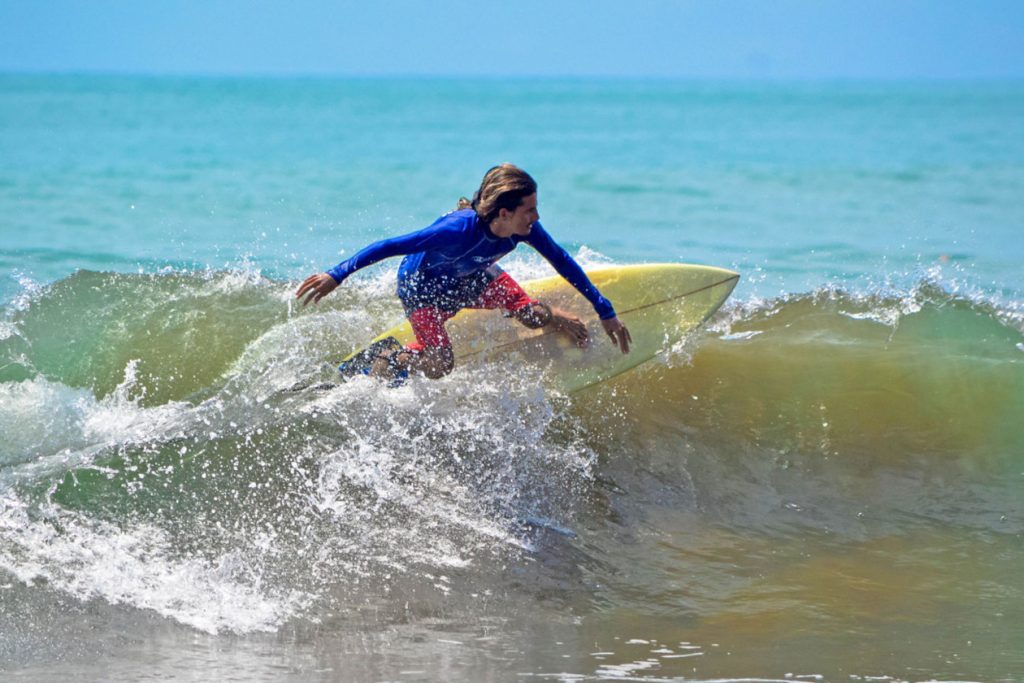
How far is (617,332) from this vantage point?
204 inches

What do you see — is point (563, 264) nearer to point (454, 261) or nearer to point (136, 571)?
point (454, 261)

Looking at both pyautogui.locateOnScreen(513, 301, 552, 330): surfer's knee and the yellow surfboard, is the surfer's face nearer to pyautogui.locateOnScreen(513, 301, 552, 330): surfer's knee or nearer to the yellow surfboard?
pyautogui.locateOnScreen(513, 301, 552, 330): surfer's knee

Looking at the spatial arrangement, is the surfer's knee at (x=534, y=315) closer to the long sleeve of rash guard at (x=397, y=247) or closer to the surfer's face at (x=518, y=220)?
the surfer's face at (x=518, y=220)

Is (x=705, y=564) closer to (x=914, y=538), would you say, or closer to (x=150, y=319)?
(x=914, y=538)

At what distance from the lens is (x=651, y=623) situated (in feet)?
12.7

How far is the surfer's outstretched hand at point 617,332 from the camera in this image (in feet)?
16.8

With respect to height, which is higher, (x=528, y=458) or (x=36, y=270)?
(x=36, y=270)

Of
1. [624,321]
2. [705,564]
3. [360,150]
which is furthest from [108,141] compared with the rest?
[705,564]

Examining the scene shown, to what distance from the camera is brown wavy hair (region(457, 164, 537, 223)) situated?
15.2ft

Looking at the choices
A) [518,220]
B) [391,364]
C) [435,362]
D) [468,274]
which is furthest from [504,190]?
[391,364]

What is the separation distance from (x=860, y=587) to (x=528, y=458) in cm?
152

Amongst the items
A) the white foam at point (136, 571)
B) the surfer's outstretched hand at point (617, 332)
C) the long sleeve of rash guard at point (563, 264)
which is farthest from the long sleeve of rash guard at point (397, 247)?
the white foam at point (136, 571)

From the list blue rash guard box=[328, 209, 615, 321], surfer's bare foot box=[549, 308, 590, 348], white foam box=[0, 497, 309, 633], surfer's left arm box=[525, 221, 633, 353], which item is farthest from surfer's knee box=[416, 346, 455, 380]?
white foam box=[0, 497, 309, 633]

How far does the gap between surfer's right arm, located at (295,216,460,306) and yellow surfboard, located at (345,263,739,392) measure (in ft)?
3.03
